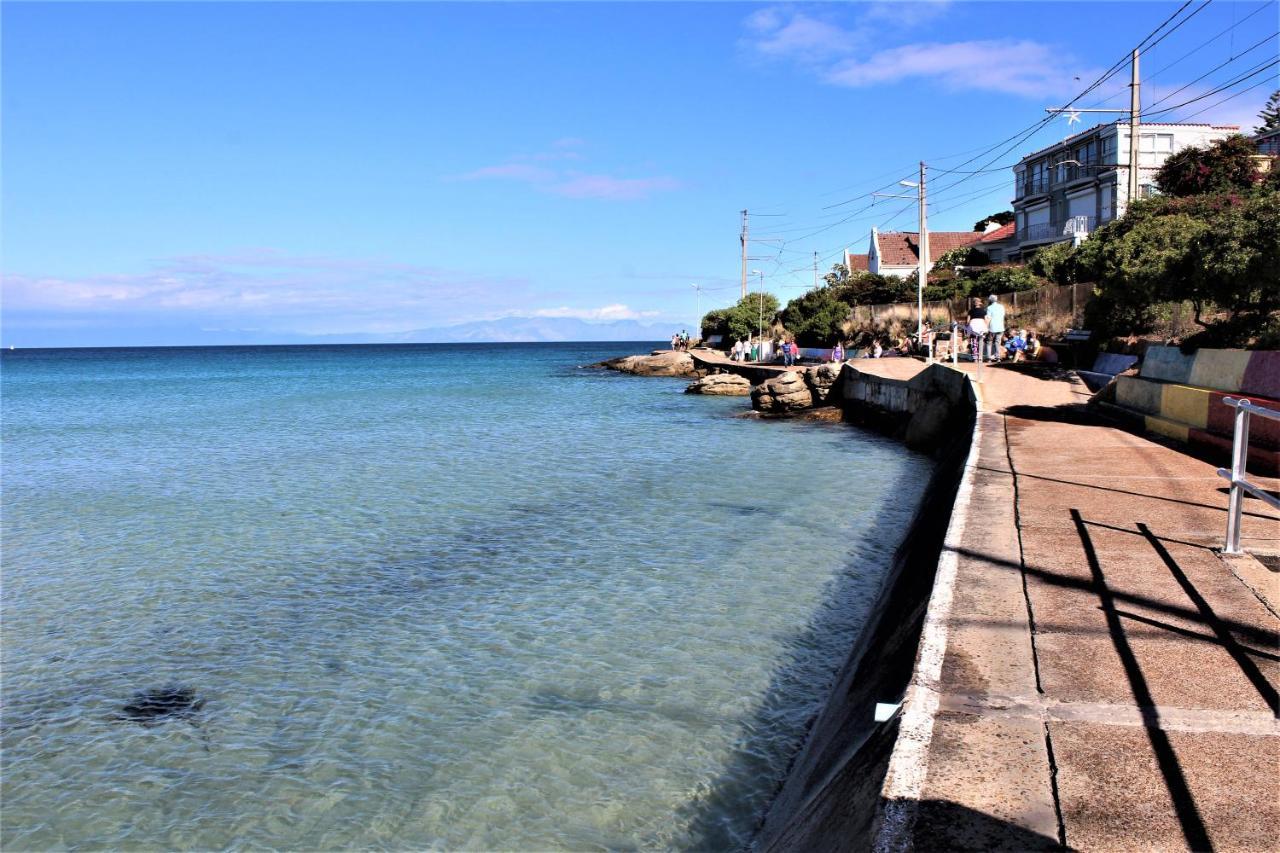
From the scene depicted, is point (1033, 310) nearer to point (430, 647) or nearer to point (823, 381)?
point (823, 381)

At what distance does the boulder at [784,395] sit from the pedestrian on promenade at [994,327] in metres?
6.19

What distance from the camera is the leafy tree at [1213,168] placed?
3700 cm

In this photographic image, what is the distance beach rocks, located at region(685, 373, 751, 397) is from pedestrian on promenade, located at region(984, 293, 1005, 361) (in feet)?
49.7

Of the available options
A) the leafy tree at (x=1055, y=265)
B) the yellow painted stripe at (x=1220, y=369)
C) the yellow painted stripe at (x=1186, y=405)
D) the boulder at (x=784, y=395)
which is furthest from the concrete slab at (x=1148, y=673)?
the leafy tree at (x=1055, y=265)

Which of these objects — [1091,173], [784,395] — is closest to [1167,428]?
[784,395]

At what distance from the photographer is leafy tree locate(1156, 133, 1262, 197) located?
37000 mm

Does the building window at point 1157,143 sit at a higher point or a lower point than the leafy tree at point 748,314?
higher

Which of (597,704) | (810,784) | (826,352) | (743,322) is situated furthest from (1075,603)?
(743,322)

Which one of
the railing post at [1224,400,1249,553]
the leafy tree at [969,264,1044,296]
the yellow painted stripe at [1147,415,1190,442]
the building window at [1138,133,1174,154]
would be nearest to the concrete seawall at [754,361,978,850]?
the railing post at [1224,400,1249,553]

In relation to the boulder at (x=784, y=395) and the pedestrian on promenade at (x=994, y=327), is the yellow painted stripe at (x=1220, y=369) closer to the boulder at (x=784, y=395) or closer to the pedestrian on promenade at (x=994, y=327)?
the pedestrian on promenade at (x=994, y=327)

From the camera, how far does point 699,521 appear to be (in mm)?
12977

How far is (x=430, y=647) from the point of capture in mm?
7836

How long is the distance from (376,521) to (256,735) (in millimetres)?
7568

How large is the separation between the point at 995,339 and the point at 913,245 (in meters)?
51.3
